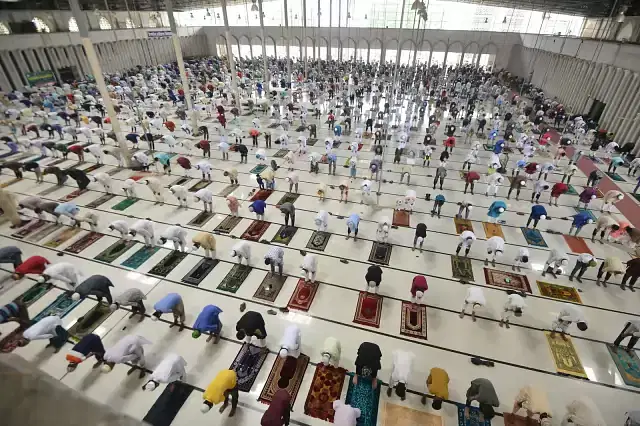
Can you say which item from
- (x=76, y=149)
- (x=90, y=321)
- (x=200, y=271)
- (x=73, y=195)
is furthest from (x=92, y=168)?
(x=90, y=321)

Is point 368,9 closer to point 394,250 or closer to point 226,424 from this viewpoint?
point 394,250

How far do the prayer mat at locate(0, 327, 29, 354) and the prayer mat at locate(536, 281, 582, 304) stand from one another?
31.6ft

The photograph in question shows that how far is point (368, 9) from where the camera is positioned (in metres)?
36.8

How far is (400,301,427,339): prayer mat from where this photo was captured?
6192 millimetres

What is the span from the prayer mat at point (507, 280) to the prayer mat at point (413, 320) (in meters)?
1.83

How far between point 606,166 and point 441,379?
13.0 m

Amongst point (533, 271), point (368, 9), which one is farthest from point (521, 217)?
point (368, 9)

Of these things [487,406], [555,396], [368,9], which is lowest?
[555,396]

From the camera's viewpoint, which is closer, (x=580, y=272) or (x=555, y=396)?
(x=555, y=396)

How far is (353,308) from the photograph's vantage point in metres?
6.66

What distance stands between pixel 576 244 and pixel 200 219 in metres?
9.56

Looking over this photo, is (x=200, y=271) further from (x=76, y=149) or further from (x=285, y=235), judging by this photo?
(x=76, y=149)

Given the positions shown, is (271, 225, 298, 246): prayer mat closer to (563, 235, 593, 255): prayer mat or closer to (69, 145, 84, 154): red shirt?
(563, 235, 593, 255): prayer mat

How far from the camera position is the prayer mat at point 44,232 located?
8406 millimetres
